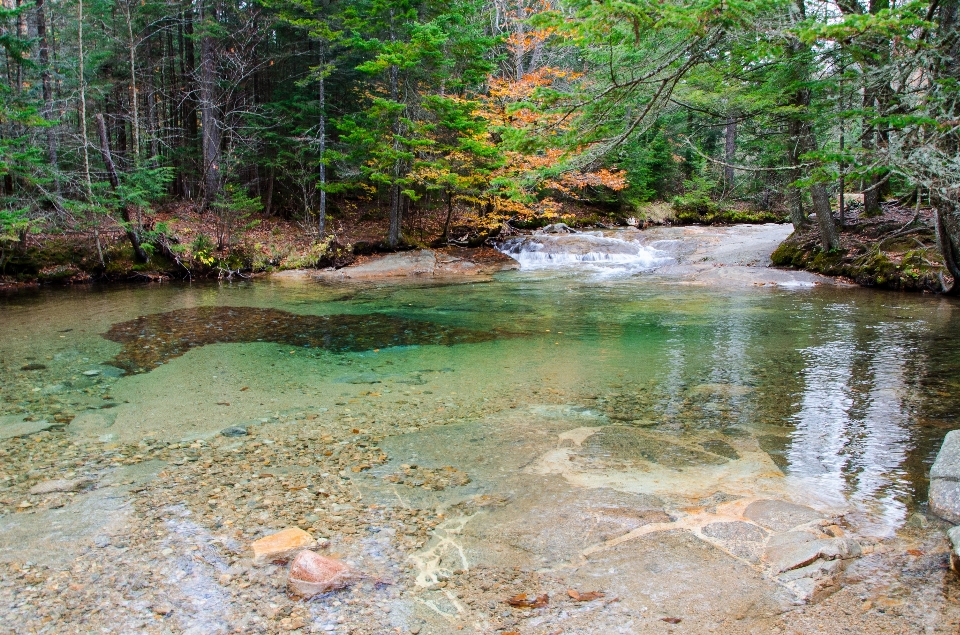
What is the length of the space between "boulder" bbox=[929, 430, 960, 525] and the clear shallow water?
17 centimetres

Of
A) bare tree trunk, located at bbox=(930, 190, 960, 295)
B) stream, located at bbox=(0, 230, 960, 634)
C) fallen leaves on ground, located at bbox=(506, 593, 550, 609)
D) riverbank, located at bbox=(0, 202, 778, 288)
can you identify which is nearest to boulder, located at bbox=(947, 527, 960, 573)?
stream, located at bbox=(0, 230, 960, 634)

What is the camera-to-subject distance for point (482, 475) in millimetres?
4242

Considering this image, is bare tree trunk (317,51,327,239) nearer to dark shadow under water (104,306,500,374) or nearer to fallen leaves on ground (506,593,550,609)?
dark shadow under water (104,306,500,374)

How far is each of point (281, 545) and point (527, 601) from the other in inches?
58.3

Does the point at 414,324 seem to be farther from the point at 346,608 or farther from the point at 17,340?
the point at 346,608

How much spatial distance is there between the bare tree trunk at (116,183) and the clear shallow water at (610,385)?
14.0 feet

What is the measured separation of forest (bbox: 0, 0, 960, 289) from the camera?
5977 mm

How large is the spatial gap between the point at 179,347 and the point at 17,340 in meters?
2.84

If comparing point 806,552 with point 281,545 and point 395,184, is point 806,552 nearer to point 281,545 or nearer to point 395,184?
point 281,545

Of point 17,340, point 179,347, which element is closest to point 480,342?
point 179,347

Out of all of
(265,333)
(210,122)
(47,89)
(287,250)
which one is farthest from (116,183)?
(265,333)

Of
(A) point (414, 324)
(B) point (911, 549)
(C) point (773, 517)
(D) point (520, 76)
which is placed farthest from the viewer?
(D) point (520, 76)

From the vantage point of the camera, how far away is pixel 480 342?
29.0ft

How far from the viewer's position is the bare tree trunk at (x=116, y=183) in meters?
14.7
